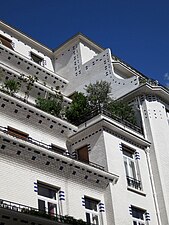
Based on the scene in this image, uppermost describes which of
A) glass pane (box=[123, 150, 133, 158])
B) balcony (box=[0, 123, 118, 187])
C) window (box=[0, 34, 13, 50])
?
window (box=[0, 34, 13, 50])

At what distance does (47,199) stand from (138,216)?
19.8 feet

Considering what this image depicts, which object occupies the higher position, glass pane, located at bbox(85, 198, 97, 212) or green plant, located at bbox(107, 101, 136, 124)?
green plant, located at bbox(107, 101, 136, 124)

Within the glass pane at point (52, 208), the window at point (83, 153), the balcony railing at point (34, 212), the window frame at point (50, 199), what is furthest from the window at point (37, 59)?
the balcony railing at point (34, 212)

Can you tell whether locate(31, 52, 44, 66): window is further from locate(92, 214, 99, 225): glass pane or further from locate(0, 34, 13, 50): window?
locate(92, 214, 99, 225): glass pane

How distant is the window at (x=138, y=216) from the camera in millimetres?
25219

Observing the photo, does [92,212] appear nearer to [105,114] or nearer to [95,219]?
[95,219]

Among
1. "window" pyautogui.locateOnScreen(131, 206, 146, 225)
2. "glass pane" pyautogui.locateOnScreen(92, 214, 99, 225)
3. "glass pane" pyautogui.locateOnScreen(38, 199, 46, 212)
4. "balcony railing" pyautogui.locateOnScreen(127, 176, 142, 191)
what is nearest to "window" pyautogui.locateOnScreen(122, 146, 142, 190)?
"balcony railing" pyautogui.locateOnScreen(127, 176, 142, 191)

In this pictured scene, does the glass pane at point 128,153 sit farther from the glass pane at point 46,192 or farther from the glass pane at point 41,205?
the glass pane at point 41,205

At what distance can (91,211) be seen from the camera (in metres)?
23.7

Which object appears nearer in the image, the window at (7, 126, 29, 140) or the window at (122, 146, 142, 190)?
the window at (7, 126, 29, 140)

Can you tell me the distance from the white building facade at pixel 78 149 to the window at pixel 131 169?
0.19 feet

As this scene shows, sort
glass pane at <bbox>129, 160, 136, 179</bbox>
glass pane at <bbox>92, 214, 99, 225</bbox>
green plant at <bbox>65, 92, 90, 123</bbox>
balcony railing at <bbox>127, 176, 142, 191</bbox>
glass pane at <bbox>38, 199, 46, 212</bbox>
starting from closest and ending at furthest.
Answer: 1. glass pane at <bbox>38, 199, 46, 212</bbox>
2. glass pane at <bbox>92, 214, 99, 225</bbox>
3. balcony railing at <bbox>127, 176, 142, 191</bbox>
4. glass pane at <bbox>129, 160, 136, 179</bbox>
5. green plant at <bbox>65, 92, 90, 123</bbox>

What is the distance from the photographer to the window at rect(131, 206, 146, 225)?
2522 cm

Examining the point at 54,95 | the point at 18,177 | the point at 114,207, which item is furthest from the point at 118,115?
the point at 18,177
